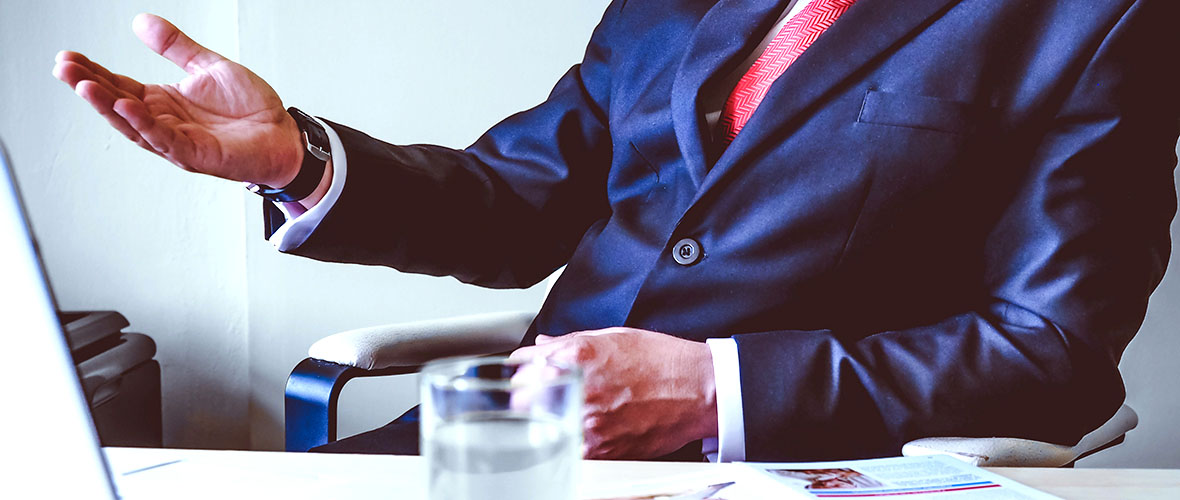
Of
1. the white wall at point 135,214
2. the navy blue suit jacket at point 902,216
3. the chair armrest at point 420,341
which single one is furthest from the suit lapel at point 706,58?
the white wall at point 135,214

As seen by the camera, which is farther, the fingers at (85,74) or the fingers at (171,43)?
the fingers at (171,43)

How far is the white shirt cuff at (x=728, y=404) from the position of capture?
84 centimetres

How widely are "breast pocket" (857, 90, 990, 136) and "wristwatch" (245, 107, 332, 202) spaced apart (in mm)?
622

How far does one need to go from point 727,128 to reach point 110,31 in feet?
4.85

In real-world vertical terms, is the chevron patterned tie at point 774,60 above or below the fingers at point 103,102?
above

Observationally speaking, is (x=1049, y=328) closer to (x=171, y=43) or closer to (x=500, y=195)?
(x=500, y=195)

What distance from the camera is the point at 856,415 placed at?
2.88ft

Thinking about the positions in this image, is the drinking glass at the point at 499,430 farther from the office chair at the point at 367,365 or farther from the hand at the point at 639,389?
the office chair at the point at 367,365

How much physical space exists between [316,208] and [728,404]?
1.73 feet

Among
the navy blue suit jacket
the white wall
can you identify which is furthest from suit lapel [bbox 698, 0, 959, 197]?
the white wall

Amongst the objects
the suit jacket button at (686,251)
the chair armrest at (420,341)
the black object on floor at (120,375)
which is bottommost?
the black object on floor at (120,375)

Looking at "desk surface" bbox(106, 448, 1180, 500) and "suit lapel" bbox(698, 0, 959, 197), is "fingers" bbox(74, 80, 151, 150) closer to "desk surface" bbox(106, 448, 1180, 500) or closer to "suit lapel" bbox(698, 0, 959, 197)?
"desk surface" bbox(106, 448, 1180, 500)

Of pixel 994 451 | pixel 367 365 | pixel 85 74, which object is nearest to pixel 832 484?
pixel 994 451

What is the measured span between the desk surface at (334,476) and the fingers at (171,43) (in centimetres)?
42
